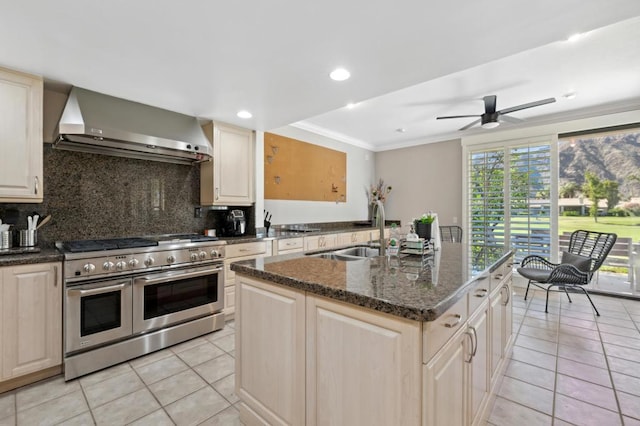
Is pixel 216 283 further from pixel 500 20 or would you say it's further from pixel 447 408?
pixel 500 20

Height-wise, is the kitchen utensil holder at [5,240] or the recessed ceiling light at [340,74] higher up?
the recessed ceiling light at [340,74]

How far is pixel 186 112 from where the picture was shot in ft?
10.2

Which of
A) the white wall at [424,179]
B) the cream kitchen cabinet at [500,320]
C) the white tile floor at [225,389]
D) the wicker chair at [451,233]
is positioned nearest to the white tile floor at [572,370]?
the white tile floor at [225,389]

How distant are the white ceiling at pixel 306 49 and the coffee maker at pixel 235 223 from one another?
1136 millimetres

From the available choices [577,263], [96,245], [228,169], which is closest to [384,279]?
[96,245]

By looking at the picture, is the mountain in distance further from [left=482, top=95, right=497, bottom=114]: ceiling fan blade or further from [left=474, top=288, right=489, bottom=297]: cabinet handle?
[left=474, top=288, right=489, bottom=297]: cabinet handle

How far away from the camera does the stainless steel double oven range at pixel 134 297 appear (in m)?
2.15

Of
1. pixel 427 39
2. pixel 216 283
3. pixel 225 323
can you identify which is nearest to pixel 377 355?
pixel 427 39

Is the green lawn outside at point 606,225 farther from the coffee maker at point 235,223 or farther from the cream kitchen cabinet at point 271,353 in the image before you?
the cream kitchen cabinet at point 271,353

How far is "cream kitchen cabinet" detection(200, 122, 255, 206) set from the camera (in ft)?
11.0

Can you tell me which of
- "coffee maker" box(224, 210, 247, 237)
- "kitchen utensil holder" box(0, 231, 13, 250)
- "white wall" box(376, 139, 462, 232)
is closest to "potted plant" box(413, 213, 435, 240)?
"coffee maker" box(224, 210, 247, 237)

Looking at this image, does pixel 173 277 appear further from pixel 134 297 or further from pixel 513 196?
pixel 513 196

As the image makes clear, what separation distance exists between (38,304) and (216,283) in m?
1.33

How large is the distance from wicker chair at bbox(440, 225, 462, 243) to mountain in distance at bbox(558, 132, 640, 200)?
1576mm
